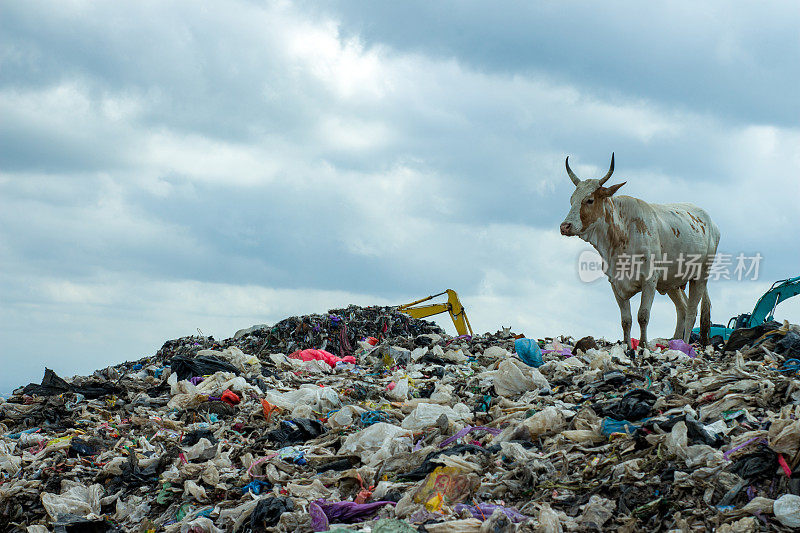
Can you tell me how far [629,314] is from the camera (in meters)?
12.2

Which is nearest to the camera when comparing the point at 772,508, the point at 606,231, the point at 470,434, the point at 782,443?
the point at 772,508

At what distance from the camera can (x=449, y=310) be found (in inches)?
645

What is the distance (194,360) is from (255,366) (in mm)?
864

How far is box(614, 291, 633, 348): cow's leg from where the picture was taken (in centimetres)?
1204

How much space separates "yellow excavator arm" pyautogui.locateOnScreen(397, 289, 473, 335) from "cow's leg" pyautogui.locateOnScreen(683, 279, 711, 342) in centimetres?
449

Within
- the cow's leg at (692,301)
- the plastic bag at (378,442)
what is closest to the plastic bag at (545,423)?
the plastic bag at (378,442)

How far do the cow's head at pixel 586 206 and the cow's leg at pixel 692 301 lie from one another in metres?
3.51

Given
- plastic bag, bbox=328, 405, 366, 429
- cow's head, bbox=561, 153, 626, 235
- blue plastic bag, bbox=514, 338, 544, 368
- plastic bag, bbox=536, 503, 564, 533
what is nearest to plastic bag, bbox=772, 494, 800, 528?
plastic bag, bbox=536, 503, 564, 533

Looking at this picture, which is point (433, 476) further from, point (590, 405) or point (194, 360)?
point (194, 360)

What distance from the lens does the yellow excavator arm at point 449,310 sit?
53.4 feet

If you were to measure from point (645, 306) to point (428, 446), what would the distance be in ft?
23.3

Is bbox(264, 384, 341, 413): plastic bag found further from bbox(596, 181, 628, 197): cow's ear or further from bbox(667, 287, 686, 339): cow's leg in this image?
bbox(667, 287, 686, 339): cow's leg

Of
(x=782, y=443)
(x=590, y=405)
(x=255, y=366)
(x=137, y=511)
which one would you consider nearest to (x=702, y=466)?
(x=782, y=443)

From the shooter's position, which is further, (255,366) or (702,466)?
(255,366)
